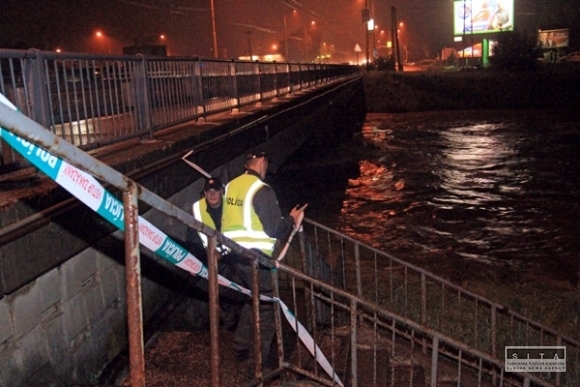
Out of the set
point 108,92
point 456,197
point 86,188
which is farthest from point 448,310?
point 456,197

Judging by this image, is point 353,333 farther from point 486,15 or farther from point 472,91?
point 486,15

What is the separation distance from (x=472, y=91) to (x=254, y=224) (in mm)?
47557

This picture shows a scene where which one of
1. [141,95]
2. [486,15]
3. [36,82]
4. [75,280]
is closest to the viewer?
[75,280]

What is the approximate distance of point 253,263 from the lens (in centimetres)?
373

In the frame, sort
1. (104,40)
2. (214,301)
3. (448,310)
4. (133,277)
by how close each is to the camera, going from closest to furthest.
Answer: (133,277)
(214,301)
(448,310)
(104,40)

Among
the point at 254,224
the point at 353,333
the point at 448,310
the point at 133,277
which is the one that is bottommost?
the point at 448,310

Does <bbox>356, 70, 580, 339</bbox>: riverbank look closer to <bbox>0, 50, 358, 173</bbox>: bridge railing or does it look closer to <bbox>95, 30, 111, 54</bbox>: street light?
<bbox>95, 30, 111, 54</bbox>: street light

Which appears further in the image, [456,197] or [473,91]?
[473,91]

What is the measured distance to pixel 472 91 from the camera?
161 ft

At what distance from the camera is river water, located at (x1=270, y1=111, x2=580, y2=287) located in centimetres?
1071

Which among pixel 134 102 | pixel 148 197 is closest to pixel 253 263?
pixel 148 197

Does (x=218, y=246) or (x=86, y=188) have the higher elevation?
(x=86, y=188)

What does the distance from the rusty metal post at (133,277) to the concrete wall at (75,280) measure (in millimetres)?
1200

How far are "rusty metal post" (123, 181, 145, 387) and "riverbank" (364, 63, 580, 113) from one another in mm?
45839
